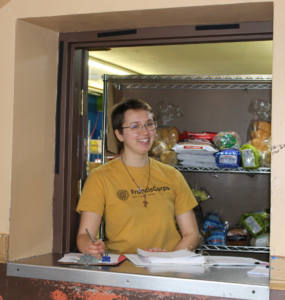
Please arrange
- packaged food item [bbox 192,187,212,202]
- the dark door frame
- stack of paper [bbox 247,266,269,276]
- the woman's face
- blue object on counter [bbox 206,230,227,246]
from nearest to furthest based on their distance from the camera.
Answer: stack of paper [bbox 247,266,269,276], the dark door frame, the woman's face, blue object on counter [bbox 206,230,227,246], packaged food item [bbox 192,187,212,202]

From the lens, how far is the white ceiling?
3771 mm

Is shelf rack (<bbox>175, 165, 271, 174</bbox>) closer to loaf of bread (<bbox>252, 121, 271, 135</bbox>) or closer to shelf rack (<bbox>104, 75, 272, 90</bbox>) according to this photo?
loaf of bread (<bbox>252, 121, 271, 135</bbox>)

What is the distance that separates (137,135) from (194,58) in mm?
2585

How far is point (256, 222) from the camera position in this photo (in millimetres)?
2699

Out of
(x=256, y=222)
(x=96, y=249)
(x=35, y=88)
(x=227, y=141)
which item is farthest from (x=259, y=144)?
(x=35, y=88)

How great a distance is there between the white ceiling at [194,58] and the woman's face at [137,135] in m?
1.86

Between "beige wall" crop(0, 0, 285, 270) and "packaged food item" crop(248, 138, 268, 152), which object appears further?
"packaged food item" crop(248, 138, 268, 152)

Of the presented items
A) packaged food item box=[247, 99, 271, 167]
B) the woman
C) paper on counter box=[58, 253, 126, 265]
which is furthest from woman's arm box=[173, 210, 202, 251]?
packaged food item box=[247, 99, 271, 167]

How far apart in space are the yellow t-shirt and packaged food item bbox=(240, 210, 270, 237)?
0.91 metres

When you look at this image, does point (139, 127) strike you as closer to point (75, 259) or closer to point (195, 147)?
point (195, 147)

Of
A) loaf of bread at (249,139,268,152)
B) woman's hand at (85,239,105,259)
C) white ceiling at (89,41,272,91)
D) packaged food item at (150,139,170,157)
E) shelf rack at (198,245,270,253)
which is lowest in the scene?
shelf rack at (198,245,270,253)

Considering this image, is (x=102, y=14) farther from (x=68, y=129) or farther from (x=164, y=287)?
(x=164, y=287)

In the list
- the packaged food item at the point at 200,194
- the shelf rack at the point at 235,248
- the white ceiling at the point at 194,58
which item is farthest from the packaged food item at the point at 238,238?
the white ceiling at the point at 194,58

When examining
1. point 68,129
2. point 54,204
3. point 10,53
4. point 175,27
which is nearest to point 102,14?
point 175,27
